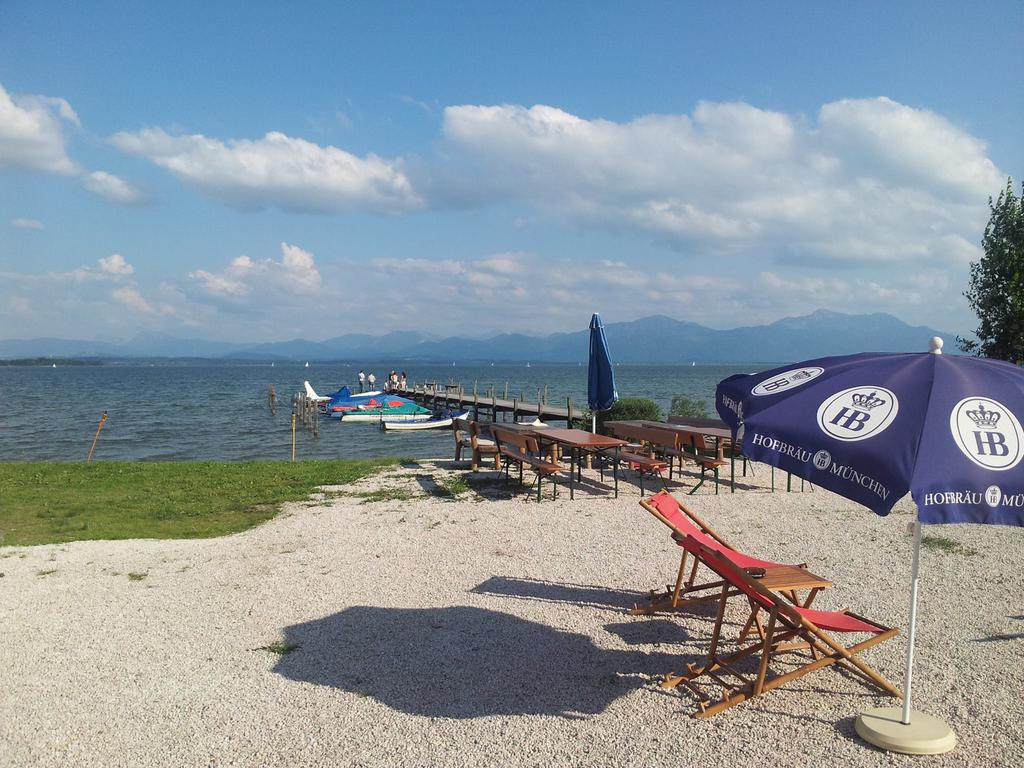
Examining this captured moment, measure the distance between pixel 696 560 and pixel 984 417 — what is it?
2.48 m

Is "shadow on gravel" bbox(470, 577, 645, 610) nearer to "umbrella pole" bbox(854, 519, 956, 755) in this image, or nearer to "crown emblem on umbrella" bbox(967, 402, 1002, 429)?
"umbrella pole" bbox(854, 519, 956, 755)

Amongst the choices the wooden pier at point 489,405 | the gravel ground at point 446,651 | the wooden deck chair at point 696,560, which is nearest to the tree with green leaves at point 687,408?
the wooden pier at point 489,405

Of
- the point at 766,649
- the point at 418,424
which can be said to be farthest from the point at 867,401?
the point at 418,424

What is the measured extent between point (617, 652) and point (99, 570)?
5056 millimetres

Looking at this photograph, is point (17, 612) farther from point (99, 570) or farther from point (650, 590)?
point (650, 590)

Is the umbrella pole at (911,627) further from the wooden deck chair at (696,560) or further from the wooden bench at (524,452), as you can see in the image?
the wooden bench at (524,452)

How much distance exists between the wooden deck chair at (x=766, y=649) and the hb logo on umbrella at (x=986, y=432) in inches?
54.0

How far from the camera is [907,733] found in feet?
12.2

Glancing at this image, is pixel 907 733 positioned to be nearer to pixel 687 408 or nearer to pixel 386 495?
pixel 386 495

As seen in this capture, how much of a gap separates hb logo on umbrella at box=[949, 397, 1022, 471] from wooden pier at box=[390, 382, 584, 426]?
24.9 meters

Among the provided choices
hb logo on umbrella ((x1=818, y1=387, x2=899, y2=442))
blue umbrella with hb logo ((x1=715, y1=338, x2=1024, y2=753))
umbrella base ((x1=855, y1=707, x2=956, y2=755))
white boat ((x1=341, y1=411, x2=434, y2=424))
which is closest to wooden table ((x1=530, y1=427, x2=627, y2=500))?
blue umbrella with hb logo ((x1=715, y1=338, x2=1024, y2=753))

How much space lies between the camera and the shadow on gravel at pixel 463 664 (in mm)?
4211

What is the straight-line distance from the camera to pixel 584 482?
11.9m

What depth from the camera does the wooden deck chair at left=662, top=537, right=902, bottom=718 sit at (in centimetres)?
406
